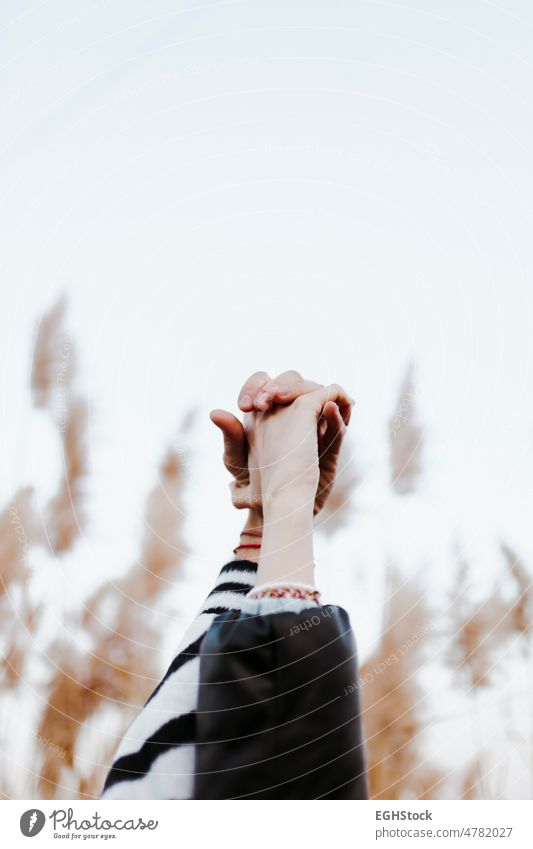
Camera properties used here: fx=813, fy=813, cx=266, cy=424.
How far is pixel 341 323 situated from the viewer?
73 cm

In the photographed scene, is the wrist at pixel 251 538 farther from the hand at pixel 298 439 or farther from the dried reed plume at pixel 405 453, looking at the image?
the dried reed plume at pixel 405 453

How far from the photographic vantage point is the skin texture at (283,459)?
48 centimetres

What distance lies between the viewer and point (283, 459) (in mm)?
533

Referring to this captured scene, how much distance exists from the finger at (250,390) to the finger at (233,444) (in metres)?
0.01

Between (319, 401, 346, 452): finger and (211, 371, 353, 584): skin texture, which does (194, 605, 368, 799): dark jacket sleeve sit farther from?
(319, 401, 346, 452): finger

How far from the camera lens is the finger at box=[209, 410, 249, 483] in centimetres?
Result: 58

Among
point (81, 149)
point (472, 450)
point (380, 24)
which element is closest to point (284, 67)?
point (380, 24)

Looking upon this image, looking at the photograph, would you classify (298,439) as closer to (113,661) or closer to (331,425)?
(331,425)

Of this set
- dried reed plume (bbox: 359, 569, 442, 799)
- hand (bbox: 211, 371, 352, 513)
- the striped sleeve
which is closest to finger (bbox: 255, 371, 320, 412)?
hand (bbox: 211, 371, 352, 513)
